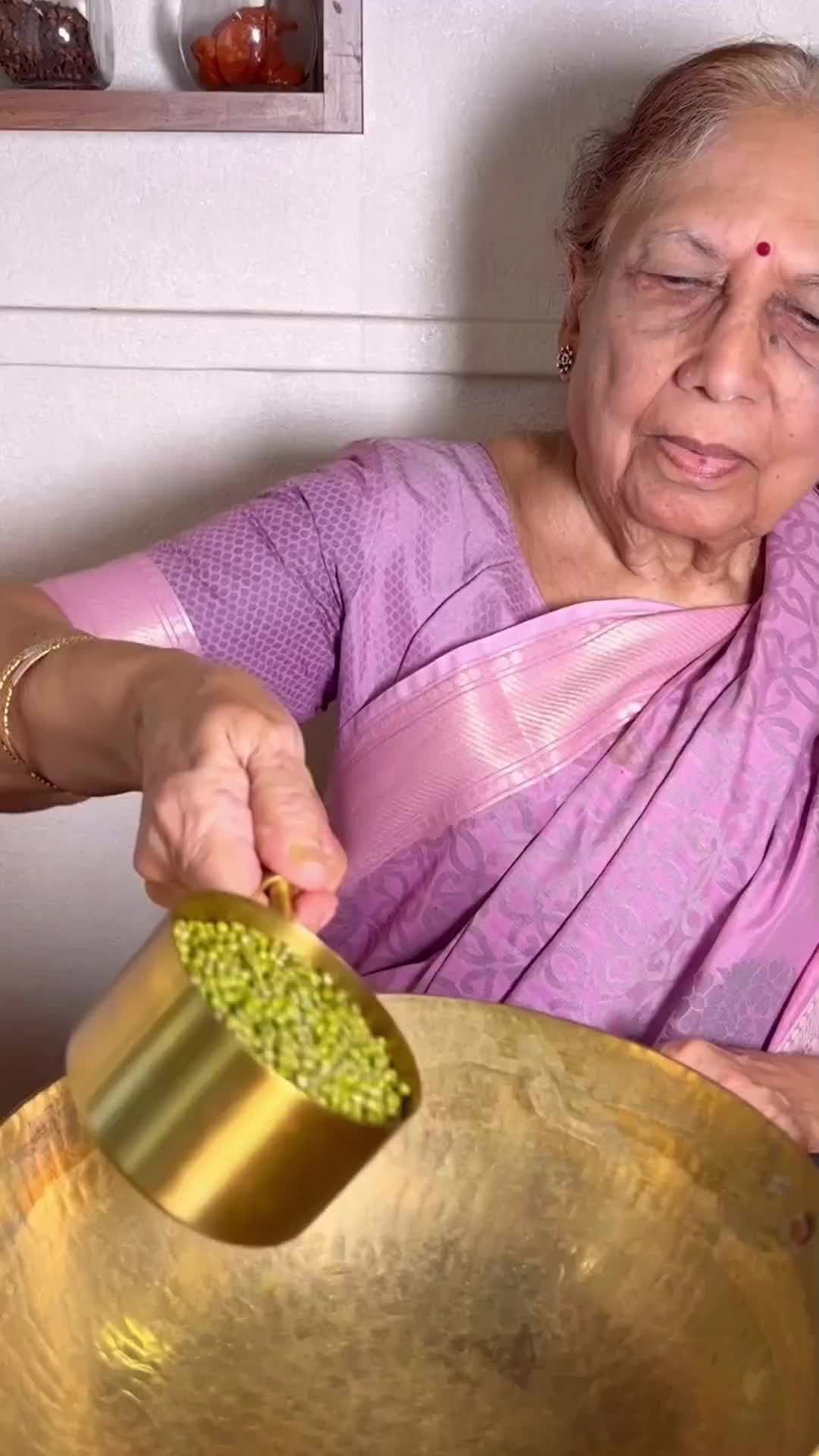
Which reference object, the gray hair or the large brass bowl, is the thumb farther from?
the gray hair

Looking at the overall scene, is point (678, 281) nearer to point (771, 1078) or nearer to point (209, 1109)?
point (771, 1078)

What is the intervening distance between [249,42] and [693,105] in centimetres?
→ 42

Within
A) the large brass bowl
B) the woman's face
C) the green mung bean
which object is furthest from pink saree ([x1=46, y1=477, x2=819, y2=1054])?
the green mung bean

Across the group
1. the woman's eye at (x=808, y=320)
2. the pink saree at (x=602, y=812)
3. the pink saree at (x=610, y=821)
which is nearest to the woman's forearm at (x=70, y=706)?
the pink saree at (x=602, y=812)

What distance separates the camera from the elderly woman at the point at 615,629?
3.43ft

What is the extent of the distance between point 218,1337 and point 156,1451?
8cm

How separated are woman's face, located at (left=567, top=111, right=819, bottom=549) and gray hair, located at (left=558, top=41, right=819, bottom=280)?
0.6 inches

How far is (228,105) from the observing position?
1255 millimetres

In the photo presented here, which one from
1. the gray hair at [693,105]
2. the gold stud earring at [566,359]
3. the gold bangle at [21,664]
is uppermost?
the gray hair at [693,105]

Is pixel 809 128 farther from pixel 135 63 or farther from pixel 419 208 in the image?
pixel 135 63

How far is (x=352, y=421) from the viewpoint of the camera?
4.78ft

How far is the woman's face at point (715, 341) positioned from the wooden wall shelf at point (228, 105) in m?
0.31

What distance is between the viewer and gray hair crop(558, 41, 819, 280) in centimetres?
105

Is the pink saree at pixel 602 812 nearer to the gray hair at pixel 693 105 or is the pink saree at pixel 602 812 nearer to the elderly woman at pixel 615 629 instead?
the elderly woman at pixel 615 629
